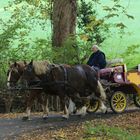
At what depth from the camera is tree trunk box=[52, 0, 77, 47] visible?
21.2 metres

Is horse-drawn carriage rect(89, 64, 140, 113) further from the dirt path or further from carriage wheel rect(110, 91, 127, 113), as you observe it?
the dirt path

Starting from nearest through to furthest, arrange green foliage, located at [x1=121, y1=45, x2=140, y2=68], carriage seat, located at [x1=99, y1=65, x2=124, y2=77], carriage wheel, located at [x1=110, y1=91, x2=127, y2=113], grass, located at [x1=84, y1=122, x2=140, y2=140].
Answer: grass, located at [x1=84, y1=122, x2=140, y2=140] < carriage seat, located at [x1=99, y1=65, x2=124, y2=77] < carriage wheel, located at [x1=110, y1=91, x2=127, y2=113] < green foliage, located at [x1=121, y1=45, x2=140, y2=68]

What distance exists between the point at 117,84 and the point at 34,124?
12.3ft

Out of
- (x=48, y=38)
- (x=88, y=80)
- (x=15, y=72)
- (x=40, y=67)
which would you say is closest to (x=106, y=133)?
(x=40, y=67)

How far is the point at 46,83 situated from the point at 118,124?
2.51 meters

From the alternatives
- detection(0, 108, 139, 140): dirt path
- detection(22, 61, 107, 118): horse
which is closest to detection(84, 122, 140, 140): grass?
detection(0, 108, 139, 140): dirt path

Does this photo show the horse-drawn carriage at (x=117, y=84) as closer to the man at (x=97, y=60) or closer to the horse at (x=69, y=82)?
the man at (x=97, y=60)

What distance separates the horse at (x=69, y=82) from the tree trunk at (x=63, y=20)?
5125 millimetres

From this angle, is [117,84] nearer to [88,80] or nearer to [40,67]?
[88,80]

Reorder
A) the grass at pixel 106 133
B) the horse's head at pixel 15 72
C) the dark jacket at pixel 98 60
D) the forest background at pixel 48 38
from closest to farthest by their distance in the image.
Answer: the grass at pixel 106 133 → the horse's head at pixel 15 72 → the dark jacket at pixel 98 60 → the forest background at pixel 48 38

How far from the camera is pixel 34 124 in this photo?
14375 millimetres

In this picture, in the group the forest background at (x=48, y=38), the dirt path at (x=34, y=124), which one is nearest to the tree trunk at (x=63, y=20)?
the forest background at (x=48, y=38)

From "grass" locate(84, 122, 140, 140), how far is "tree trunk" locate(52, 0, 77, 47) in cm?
869

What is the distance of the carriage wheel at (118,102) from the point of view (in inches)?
668
